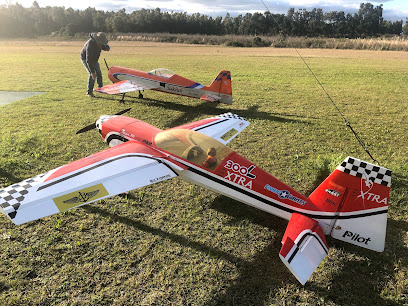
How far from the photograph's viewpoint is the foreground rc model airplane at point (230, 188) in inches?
141

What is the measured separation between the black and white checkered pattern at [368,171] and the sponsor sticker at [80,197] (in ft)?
12.0

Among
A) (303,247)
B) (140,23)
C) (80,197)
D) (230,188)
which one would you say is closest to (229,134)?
(230,188)

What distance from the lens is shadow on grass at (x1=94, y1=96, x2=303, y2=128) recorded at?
10375 millimetres

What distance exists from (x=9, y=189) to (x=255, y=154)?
19.0 feet

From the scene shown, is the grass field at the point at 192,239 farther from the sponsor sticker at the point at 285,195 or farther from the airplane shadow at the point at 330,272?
the sponsor sticker at the point at 285,195

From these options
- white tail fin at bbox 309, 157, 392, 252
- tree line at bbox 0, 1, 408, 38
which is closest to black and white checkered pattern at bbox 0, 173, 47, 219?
white tail fin at bbox 309, 157, 392, 252

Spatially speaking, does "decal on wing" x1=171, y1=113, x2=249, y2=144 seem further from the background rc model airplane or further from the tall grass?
the tall grass

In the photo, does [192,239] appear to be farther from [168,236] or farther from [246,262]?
[246,262]

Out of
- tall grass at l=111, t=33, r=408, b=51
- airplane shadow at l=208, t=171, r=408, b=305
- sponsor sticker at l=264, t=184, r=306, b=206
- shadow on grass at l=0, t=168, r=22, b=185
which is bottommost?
airplane shadow at l=208, t=171, r=408, b=305

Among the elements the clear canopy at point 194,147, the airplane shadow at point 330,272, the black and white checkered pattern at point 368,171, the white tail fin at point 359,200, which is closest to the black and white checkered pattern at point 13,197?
the airplane shadow at point 330,272

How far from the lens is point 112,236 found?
4680mm

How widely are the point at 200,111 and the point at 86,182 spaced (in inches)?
311

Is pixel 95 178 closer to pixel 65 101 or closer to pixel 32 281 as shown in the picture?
pixel 32 281

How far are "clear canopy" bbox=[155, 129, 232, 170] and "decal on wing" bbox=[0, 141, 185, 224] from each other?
0.84ft
